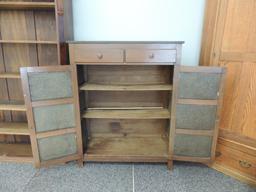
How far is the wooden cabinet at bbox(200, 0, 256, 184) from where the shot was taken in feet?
4.84

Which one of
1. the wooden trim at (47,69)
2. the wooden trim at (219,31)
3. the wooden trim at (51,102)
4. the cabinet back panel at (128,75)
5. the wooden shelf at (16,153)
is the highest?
the wooden trim at (219,31)

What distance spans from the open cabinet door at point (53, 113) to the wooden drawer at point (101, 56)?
0.13 metres

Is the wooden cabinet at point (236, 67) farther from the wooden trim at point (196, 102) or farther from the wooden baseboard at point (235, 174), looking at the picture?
the wooden trim at point (196, 102)

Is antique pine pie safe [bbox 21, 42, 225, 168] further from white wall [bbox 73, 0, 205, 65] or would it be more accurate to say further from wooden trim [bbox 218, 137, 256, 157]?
white wall [bbox 73, 0, 205, 65]

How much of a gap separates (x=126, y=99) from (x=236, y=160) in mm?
1172

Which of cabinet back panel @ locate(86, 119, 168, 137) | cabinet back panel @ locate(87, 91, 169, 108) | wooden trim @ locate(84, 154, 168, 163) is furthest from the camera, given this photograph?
cabinet back panel @ locate(86, 119, 168, 137)

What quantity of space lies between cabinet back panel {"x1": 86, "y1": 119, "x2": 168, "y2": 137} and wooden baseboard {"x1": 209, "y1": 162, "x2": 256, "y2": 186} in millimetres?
584

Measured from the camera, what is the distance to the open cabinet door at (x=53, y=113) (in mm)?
1505

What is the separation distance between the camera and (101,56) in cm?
153

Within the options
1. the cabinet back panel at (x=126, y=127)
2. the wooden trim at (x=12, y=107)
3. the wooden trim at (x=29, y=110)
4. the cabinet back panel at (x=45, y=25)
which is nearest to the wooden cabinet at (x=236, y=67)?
the cabinet back panel at (x=126, y=127)

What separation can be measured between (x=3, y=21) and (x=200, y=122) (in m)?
2.02

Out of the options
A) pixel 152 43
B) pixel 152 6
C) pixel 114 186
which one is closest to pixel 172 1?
pixel 152 6

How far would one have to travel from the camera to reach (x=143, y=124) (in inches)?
82.1

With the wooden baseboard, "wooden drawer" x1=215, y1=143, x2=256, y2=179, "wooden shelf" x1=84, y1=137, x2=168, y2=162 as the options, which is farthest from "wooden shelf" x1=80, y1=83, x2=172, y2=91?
the wooden baseboard
